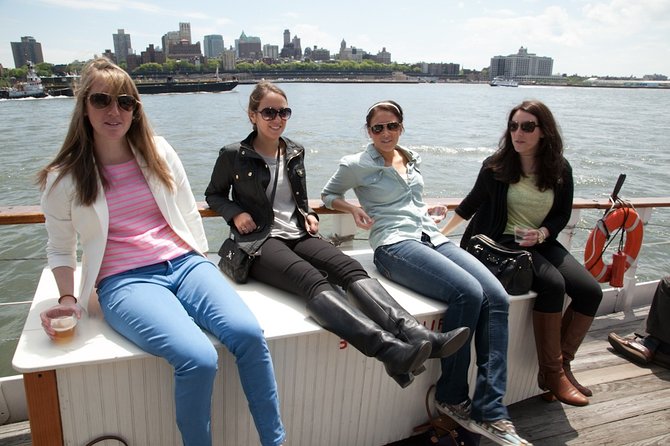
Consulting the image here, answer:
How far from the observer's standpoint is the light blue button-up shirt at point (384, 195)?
226cm

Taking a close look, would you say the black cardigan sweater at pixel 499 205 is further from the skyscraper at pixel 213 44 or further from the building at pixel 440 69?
the skyscraper at pixel 213 44

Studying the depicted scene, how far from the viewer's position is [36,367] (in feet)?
4.51

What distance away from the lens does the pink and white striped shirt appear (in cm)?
170

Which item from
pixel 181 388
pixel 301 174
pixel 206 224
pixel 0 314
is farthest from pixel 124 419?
pixel 206 224

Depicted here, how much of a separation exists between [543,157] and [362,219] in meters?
0.96

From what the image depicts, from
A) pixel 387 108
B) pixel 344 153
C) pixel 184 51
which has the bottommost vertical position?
pixel 344 153

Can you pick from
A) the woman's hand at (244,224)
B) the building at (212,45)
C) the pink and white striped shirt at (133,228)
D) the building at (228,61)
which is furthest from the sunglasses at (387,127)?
the building at (212,45)

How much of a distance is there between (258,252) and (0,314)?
474 cm

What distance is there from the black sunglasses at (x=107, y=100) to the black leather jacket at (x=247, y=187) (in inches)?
19.5

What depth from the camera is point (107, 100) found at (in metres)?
1.66

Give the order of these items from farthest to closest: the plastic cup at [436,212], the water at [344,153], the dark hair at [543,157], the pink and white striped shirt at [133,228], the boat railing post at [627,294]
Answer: the water at [344,153] < the boat railing post at [627,294] < the plastic cup at [436,212] < the dark hair at [543,157] < the pink and white striped shirt at [133,228]

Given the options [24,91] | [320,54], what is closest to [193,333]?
[24,91]

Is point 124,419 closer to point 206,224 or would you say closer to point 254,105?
point 254,105

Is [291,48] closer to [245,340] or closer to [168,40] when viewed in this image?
[168,40]
